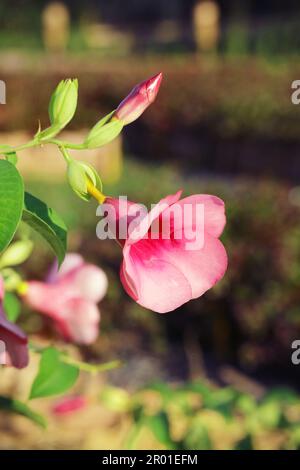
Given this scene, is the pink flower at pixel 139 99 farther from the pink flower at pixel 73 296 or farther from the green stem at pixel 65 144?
the pink flower at pixel 73 296

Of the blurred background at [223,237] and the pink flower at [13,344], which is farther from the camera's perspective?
the blurred background at [223,237]

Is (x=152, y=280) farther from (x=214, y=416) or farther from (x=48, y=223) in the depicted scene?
(x=214, y=416)

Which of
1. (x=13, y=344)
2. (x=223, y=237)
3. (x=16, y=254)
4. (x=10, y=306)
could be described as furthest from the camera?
(x=223, y=237)

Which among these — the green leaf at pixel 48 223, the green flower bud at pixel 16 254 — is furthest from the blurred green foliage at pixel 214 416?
the green leaf at pixel 48 223

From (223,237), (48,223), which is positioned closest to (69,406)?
(48,223)

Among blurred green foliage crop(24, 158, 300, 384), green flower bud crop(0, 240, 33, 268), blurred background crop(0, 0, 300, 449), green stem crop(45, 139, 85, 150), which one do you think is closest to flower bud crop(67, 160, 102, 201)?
green stem crop(45, 139, 85, 150)
